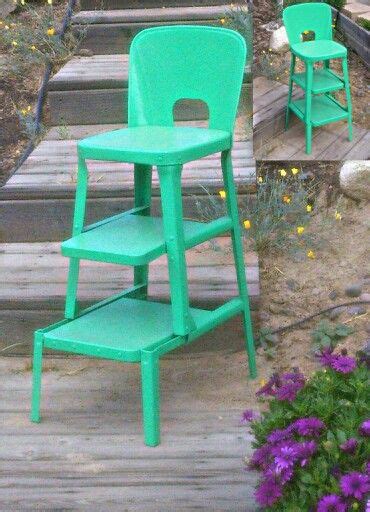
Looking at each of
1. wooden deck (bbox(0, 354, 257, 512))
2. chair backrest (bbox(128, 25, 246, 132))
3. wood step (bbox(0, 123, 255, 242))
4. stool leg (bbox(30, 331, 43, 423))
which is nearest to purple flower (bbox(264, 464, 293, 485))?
wooden deck (bbox(0, 354, 257, 512))

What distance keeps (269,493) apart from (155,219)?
4.78 feet

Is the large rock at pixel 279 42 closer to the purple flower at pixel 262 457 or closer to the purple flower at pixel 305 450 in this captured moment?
the purple flower at pixel 262 457

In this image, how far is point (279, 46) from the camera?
6.29 m

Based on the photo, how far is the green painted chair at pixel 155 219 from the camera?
2.87 meters

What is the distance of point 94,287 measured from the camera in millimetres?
3811

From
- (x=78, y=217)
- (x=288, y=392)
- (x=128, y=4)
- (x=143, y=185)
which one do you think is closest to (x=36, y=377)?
(x=78, y=217)

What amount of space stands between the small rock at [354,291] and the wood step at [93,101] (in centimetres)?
180

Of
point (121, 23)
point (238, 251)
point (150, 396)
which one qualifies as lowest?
point (150, 396)

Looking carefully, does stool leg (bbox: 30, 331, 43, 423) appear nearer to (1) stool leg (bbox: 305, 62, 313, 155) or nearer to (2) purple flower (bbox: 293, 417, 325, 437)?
(2) purple flower (bbox: 293, 417, 325, 437)

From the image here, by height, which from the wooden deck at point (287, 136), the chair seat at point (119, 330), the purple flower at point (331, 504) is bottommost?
the wooden deck at point (287, 136)

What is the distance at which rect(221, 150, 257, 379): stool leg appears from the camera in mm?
3213

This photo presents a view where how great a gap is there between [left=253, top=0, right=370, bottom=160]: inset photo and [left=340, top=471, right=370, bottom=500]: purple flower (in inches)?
136

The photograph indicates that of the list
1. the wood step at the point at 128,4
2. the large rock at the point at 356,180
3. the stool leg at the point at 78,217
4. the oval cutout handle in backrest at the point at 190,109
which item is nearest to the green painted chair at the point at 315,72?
the oval cutout handle in backrest at the point at 190,109

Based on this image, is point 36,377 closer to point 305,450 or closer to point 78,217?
point 78,217
